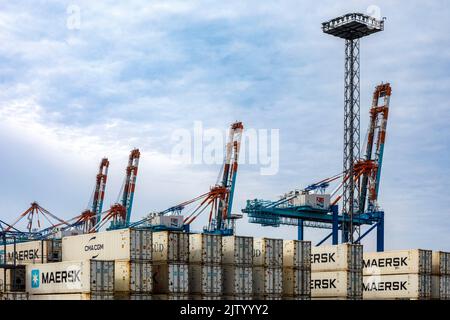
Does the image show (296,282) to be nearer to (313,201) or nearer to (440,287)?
(440,287)

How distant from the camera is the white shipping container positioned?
335ft

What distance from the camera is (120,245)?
2099 inches

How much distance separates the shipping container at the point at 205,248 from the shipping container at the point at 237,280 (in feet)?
5.20

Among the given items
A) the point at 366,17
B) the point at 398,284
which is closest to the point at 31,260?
the point at 398,284

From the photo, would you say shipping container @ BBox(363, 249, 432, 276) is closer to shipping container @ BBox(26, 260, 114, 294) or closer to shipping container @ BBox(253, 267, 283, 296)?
shipping container @ BBox(253, 267, 283, 296)

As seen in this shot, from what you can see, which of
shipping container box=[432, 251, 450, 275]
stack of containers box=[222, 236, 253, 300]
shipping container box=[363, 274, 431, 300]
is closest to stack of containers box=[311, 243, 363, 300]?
shipping container box=[363, 274, 431, 300]

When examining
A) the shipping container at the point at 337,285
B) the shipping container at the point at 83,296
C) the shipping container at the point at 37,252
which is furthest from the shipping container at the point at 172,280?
the shipping container at the point at 337,285

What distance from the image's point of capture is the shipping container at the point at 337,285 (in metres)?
66.4

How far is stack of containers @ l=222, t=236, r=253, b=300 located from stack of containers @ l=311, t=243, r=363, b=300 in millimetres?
12265

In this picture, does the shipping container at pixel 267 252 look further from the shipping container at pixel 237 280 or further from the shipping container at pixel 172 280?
the shipping container at pixel 172 280

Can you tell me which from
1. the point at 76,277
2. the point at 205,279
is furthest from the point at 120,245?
the point at 205,279

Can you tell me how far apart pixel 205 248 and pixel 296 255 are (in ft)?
34.8
